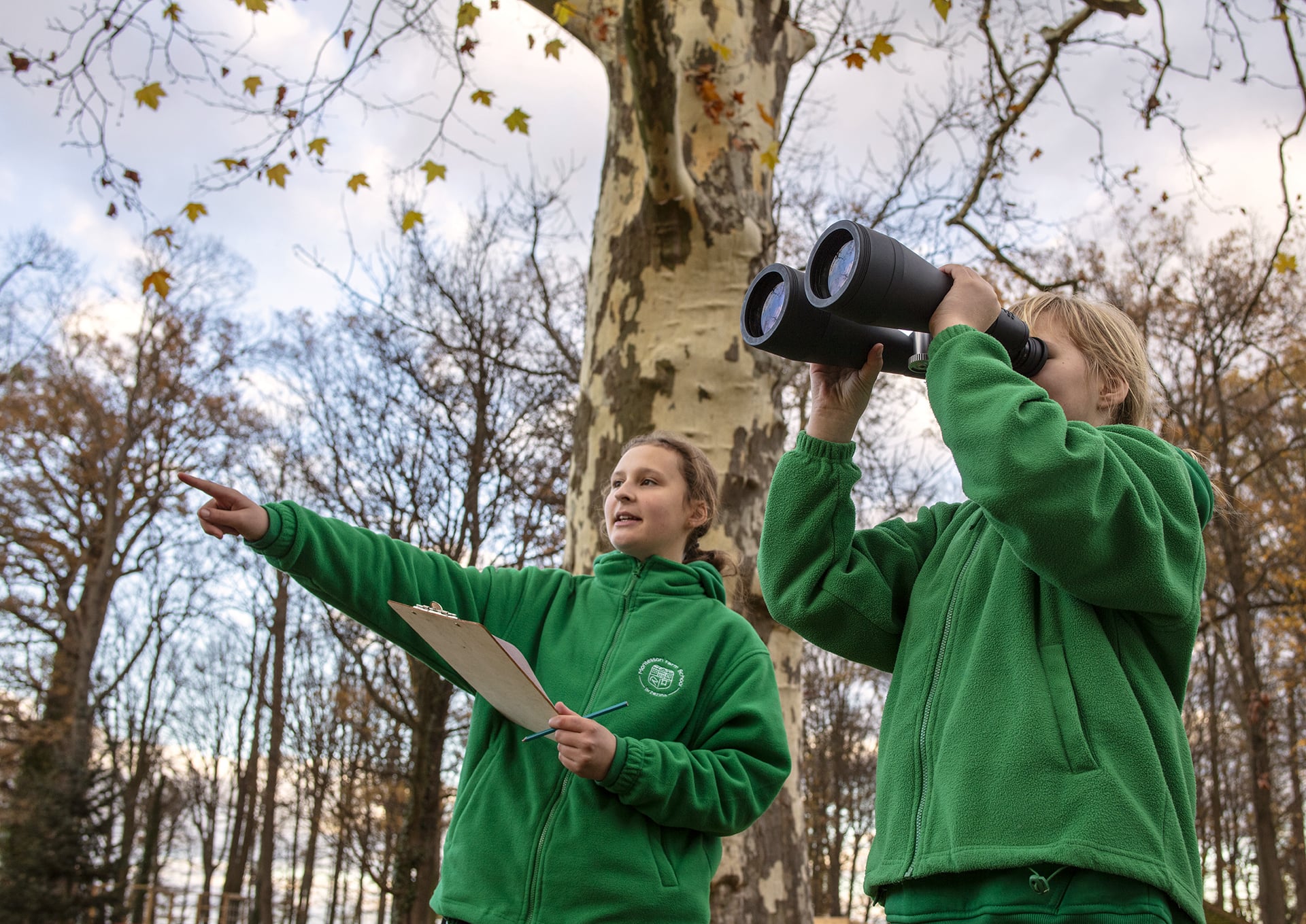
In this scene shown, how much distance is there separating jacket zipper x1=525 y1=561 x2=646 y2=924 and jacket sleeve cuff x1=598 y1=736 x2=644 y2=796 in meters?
0.14

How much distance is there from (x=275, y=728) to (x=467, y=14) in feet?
45.7

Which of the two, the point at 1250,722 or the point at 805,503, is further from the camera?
the point at 1250,722

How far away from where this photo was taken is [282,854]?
2434 cm

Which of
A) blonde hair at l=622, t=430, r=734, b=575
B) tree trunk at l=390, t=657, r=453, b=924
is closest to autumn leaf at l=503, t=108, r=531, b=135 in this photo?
blonde hair at l=622, t=430, r=734, b=575

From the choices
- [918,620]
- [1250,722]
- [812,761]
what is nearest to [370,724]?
[812,761]

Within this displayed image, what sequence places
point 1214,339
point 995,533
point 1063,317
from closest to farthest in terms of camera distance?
point 995,533 → point 1063,317 → point 1214,339

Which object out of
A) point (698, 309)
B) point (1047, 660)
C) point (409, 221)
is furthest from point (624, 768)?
point (409, 221)

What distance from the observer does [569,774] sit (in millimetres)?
1982

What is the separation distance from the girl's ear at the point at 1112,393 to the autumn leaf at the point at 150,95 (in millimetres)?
4461

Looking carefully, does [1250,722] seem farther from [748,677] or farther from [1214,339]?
[748,677]

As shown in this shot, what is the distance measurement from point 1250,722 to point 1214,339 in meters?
4.64

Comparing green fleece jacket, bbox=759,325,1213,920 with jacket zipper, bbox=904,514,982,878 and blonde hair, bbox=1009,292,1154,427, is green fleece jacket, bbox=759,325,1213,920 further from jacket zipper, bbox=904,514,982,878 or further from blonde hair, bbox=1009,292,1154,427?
blonde hair, bbox=1009,292,1154,427

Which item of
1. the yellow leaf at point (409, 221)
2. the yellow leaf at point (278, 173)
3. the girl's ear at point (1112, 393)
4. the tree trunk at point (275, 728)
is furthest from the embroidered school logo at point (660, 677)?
the tree trunk at point (275, 728)

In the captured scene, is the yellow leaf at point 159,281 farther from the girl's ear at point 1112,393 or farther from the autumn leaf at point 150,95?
the girl's ear at point 1112,393
